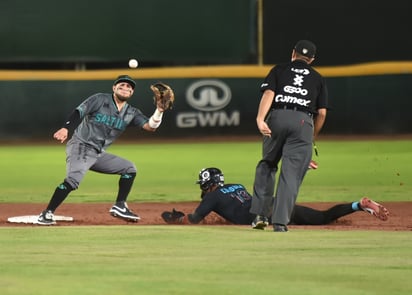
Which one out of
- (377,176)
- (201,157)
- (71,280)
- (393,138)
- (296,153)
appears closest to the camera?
(71,280)

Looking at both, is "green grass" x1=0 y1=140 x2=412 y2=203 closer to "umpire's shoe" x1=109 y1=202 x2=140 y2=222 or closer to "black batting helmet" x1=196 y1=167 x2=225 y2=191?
"umpire's shoe" x1=109 y1=202 x2=140 y2=222

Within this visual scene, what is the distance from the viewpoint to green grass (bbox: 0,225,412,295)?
6.28 m

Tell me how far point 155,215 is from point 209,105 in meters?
9.87

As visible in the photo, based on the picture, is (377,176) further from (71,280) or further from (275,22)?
(71,280)

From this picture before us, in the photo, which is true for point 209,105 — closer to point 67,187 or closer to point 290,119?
point 67,187

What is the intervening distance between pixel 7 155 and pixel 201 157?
3.36 m

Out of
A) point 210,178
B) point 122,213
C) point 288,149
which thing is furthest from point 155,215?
point 288,149

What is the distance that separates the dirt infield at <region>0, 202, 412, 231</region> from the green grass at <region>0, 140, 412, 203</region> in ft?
2.20

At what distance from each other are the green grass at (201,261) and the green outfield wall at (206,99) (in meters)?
12.0

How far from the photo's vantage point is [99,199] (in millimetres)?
13336

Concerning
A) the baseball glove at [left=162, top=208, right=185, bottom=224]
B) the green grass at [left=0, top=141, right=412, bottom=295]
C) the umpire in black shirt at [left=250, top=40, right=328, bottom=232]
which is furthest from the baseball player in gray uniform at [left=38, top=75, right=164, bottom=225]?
the umpire in black shirt at [left=250, top=40, right=328, bottom=232]

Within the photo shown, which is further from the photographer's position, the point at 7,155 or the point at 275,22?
the point at 275,22

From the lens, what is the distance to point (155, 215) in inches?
452

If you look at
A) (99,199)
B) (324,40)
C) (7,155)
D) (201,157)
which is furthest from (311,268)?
(324,40)
